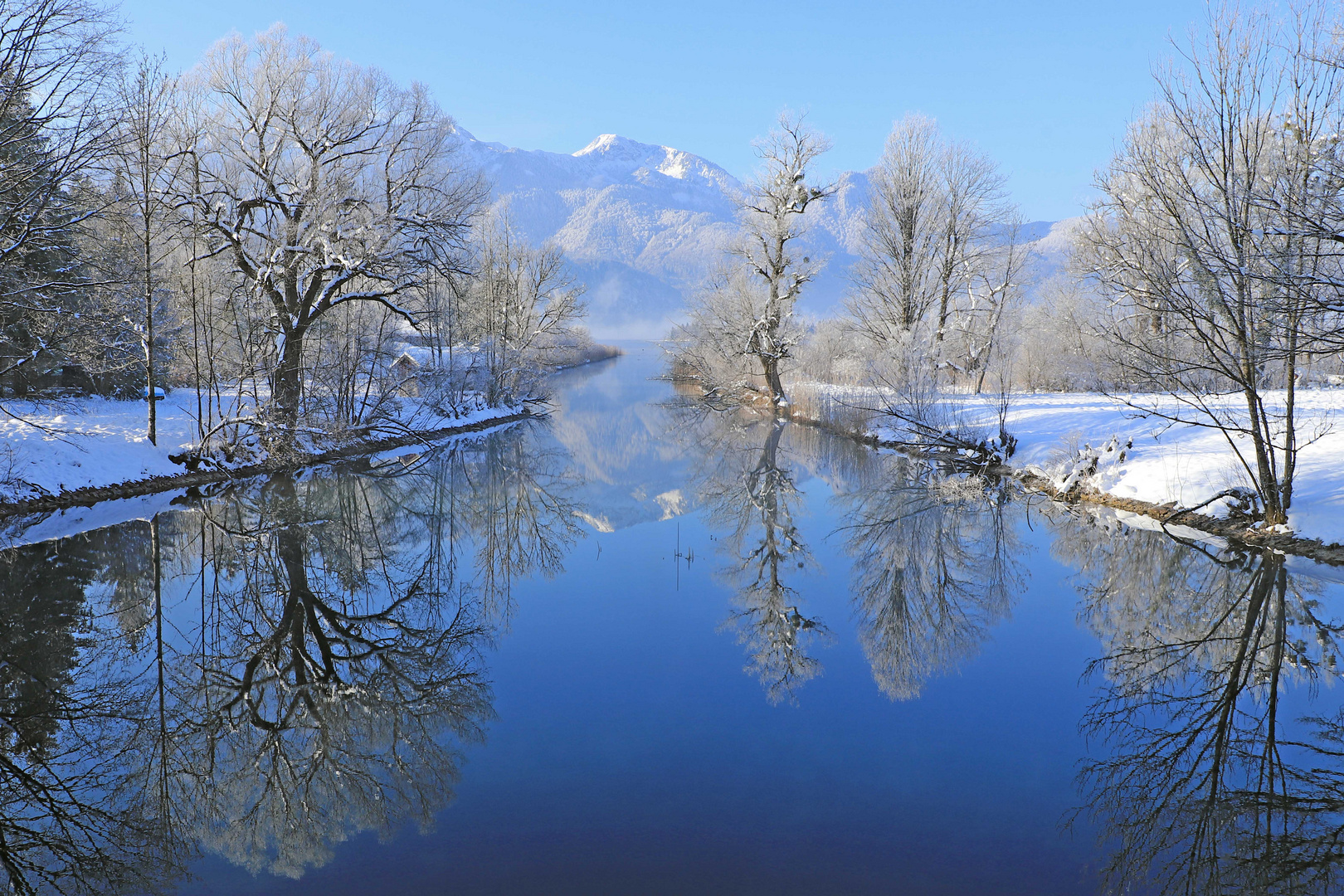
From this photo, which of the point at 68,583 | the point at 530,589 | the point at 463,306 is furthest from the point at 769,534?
the point at 463,306

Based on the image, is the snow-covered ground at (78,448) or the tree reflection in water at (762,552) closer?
the tree reflection in water at (762,552)

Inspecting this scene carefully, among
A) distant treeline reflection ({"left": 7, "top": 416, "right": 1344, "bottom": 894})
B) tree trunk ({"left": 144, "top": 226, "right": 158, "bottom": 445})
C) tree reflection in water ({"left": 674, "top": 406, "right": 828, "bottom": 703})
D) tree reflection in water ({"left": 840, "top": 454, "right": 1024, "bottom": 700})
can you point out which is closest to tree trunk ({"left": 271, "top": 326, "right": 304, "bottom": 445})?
tree trunk ({"left": 144, "top": 226, "right": 158, "bottom": 445})

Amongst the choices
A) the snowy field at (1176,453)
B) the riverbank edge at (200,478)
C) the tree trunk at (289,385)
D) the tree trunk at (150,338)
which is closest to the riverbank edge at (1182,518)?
the snowy field at (1176,453)

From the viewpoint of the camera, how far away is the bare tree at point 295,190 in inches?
638

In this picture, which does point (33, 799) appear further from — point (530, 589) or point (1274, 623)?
point (1274, 623)

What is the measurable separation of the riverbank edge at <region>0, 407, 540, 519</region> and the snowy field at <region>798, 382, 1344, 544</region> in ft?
49.8

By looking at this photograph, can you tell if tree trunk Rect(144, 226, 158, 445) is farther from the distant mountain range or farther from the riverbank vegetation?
the distant mountain range

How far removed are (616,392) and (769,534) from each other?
28.9 meters

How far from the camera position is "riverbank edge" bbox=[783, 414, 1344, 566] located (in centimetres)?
955

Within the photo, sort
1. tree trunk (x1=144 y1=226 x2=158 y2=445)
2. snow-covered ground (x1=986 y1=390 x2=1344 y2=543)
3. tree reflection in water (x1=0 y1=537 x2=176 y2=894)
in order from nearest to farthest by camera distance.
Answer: tree reflection in water (x1=0 y1=537 x2=176 y2=894) < snow-covered ground (x1=986 y1=390 x2=1344 y2=543) < tree trunk (x1=144 y1=226 x2=158 y2=445)

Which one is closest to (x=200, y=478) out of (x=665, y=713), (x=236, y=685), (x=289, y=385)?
(x=289, y=385)

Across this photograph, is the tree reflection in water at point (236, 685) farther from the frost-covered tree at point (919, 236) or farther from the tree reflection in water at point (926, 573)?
the frost-covered tree at point (919, 236)

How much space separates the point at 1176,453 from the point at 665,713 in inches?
462

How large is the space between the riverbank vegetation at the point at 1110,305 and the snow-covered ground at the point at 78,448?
50.5 feet
